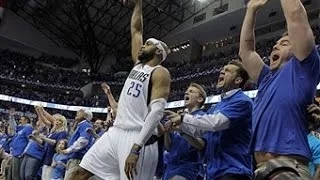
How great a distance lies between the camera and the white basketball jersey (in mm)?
3957

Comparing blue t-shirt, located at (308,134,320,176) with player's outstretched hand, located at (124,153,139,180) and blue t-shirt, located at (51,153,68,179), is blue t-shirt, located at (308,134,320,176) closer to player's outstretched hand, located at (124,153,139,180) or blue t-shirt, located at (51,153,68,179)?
player's outstretched hand, located at (124,153,139,180)

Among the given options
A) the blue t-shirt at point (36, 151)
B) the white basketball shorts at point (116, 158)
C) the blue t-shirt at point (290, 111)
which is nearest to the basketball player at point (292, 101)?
the blue t-shirt at point (290, 111)

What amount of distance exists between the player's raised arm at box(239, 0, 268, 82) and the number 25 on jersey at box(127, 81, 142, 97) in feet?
3.98

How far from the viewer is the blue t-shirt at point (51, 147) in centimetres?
841

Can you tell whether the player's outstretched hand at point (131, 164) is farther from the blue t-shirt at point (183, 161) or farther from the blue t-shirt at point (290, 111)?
the blue t-shirt at point (290, 111)

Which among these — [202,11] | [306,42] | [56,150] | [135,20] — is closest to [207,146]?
[135,20]

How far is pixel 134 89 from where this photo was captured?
13.3 feet

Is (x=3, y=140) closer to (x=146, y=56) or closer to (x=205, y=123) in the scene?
(x=146, y=56)

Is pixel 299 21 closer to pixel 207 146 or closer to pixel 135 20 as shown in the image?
pixel 207 146

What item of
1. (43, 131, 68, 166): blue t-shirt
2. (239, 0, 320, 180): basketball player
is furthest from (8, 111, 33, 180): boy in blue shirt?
(239, 0, 320, 180): basketball player

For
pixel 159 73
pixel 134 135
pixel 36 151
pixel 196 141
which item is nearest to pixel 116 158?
pixel 134 135

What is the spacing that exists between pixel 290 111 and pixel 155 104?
169 cm

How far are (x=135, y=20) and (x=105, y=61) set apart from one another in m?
36.9

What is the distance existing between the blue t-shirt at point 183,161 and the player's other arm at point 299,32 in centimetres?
231
